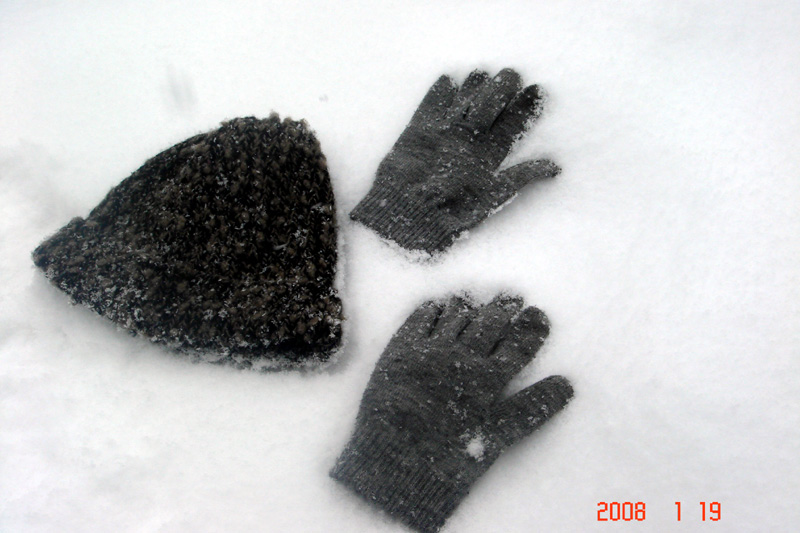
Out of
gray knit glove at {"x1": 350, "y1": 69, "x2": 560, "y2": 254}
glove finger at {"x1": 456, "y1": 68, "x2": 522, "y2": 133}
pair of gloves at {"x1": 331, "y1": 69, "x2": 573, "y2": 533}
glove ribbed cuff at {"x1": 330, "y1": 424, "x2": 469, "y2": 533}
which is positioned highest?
glove finger at {"x1": 456, "y1": 68, "x2": 522, "y2": 133}

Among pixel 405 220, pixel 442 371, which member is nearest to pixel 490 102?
pixel 405 220

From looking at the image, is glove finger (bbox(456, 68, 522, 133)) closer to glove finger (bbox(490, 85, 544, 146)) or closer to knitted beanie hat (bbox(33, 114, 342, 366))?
glove finger (bbox(490, 85, 544, 146))

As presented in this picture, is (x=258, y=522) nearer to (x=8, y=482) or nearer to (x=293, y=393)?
(x=293, y=393)

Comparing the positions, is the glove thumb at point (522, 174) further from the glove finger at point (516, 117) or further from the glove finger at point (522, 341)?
the glove finger at point (522, 341)

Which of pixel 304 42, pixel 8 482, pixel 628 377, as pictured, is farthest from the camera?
pixel 304 42

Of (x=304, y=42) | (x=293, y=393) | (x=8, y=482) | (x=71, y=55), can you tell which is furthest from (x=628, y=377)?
(x=71, y=55)

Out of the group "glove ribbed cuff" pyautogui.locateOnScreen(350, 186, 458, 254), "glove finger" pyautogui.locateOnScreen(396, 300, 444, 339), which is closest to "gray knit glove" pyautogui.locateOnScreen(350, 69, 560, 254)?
"glove ribbed cuff" pyautogui.locateOnScreen(350, 186, 458, 254)
